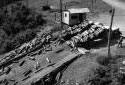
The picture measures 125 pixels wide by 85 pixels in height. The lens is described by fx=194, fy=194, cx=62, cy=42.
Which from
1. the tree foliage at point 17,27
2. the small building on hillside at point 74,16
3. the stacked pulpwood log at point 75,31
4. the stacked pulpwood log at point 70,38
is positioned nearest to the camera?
the stacked pulpwood log at point 70,38

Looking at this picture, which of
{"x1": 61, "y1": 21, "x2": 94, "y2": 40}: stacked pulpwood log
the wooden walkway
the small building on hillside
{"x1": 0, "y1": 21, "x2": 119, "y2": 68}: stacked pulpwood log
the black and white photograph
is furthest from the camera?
the small building on hillside

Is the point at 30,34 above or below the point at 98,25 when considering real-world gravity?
below

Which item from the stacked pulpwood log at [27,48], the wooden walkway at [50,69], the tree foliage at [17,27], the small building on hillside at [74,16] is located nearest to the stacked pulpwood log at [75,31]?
the stacked pulpwood log at [27,48]

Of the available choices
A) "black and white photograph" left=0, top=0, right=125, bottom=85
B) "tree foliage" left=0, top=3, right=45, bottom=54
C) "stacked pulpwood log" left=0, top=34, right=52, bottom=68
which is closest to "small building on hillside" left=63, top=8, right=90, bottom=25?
"black and white photograph" left=0, top=0, right=125, bottom=85

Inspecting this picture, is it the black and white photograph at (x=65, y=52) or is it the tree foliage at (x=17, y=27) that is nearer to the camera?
the black and white photograph at (x=65, y=52)

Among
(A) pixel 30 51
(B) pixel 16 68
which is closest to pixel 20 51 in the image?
(A) pixel 30 51

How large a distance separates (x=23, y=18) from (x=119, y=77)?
95.8 feet

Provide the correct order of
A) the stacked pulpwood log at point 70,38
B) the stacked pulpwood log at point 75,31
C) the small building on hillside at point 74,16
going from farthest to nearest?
the small building on hillside at point 74,16
the stacked pulpwood log at point 75,31
the stacked pulpwood log at point 70,38

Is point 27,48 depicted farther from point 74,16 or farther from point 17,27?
point 17,27

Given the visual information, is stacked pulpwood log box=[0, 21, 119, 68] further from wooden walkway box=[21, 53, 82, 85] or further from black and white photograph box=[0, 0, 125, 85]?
wooden walkway box=[21, 53, 82, 85]

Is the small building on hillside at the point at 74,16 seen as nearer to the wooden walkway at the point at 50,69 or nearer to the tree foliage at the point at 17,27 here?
the tree foliage at the point at 17,27

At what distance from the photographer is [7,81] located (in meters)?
24.6

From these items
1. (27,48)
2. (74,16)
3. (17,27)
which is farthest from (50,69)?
(17,27)

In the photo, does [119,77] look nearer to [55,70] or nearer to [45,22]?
[55,70]
